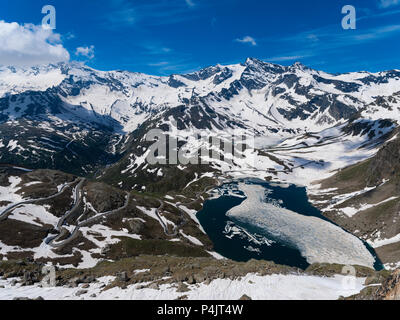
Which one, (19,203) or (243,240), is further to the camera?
(243,240)

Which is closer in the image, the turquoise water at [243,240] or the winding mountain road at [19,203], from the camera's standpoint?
the winding mountain road at [19,203]

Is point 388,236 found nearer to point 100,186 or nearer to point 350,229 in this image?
point 350,229

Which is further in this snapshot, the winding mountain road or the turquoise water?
the turquoise water

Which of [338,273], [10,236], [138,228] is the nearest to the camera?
[338,273]

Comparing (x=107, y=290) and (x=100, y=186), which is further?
(x=100, y=186)

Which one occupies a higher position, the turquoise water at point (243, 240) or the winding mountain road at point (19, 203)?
the winding mountain road at point (19, 203)

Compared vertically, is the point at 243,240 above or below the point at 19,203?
below

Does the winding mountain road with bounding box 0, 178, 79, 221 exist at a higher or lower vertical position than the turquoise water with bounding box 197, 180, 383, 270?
higher

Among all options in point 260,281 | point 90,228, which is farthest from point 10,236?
point 260,281
